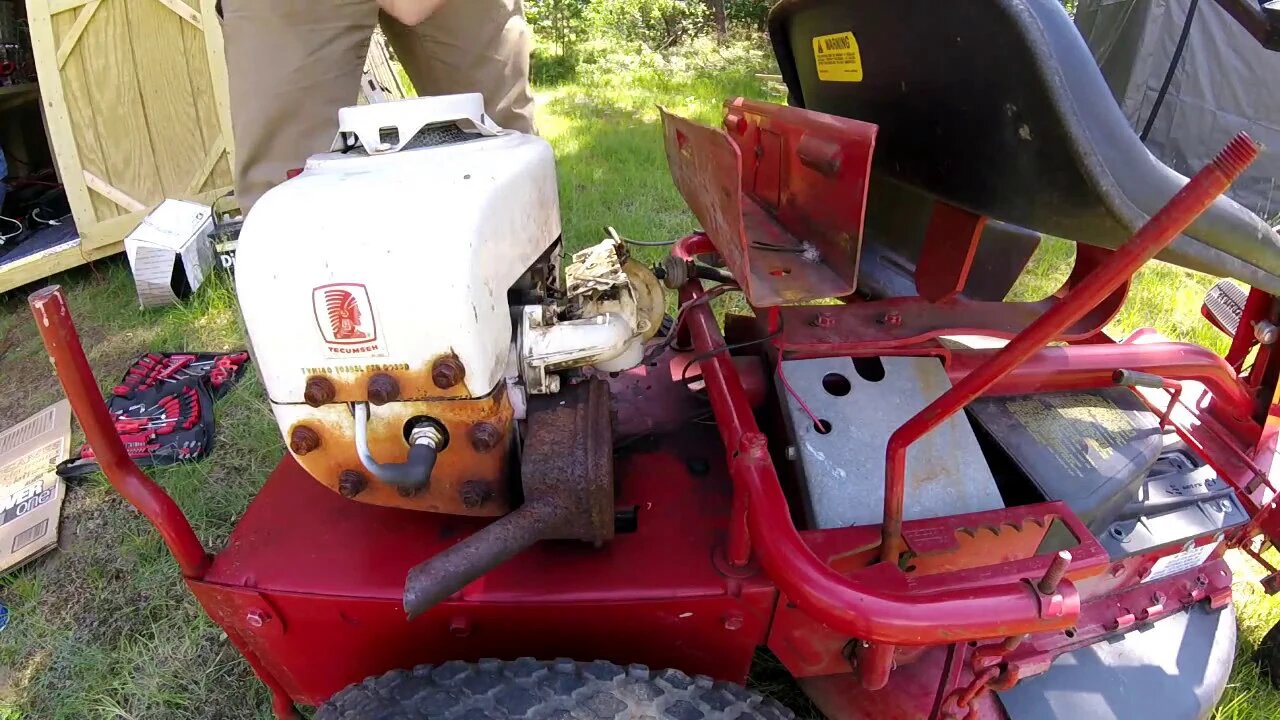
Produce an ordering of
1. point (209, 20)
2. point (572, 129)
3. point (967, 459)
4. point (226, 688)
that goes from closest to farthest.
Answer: point (967, 459) < point (226, 688) < point (209, 20) < point (572, 129)

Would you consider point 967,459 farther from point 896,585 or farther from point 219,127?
point 219,127

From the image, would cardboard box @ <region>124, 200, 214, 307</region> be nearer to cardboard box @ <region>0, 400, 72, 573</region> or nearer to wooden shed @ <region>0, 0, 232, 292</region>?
wooden shed @ <region>0, 0, 232, 292</region>

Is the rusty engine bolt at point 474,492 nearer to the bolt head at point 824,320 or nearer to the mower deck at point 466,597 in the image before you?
the mower deck at point 466,597

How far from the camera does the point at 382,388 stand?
98 centimetres

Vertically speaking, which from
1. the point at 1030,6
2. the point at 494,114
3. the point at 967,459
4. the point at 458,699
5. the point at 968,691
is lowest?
the point at 968,691

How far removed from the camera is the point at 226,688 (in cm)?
164

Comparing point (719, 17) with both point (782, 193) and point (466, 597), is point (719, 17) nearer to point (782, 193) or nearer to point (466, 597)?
point (782, 193)

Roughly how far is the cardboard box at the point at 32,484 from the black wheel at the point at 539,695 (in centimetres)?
147

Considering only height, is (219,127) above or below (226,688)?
above

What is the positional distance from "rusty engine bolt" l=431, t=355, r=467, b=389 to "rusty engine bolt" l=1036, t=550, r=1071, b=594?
2.46 ft

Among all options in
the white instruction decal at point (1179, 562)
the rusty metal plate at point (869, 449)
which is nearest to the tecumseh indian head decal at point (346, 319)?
the rusty metal plate at point (869, 449)

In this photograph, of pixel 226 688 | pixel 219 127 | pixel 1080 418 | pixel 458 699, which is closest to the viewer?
pixel 458 699

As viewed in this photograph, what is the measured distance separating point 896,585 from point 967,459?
369mm

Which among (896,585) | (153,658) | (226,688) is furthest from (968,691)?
(153,658)
